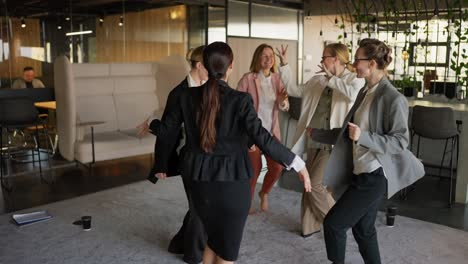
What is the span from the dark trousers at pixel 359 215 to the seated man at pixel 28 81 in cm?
574

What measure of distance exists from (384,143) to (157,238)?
2146 millimetres

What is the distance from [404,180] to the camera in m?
2.65

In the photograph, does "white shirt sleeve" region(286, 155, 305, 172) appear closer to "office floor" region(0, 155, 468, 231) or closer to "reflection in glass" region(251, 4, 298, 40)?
"office floor" region(0, 155, 468, 231)

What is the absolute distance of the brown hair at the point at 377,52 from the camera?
8.51 ft

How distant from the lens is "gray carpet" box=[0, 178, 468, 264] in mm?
3471

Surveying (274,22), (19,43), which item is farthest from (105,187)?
(274,22)

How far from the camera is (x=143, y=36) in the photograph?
8914 millimetres

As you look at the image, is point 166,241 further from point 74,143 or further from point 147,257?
point 74,143

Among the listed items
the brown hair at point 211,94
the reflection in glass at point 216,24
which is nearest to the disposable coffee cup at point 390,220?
the brown hair at point 211,94

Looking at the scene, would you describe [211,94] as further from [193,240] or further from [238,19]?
[238,19]

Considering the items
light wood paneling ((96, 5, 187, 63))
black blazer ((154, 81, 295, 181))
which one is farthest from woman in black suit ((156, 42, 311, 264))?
light wood paneling ((96, 5, 187, 63))

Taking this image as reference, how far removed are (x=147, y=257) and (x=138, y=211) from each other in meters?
1.11

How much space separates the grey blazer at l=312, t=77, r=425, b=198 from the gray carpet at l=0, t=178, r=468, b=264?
93 cm

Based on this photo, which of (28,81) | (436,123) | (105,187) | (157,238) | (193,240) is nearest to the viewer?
(193,240)
